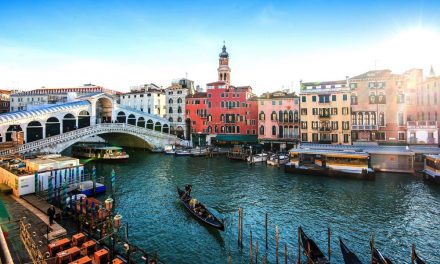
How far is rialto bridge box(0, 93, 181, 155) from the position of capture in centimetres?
4000

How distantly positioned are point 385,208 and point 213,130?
139ft

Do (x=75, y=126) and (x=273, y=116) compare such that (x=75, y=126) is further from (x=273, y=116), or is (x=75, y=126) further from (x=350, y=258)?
(x=350, y=258)

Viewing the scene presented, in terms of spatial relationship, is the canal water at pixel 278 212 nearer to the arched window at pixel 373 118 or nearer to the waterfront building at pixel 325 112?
the arched window at pixel 373 118

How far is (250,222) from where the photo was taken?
2136cm

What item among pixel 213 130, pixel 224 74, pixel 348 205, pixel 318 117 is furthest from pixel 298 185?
pixel 224 74

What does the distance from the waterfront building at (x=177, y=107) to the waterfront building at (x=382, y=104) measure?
37.6m

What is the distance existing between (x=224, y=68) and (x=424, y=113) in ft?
141

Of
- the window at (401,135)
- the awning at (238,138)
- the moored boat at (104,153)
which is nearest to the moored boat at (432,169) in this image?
the window at (401,135)

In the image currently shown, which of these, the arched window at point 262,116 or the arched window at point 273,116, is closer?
the arched window at point 273,116

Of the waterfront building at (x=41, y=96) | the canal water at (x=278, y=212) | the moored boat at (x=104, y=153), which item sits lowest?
the canal water at (x=278, y=212)

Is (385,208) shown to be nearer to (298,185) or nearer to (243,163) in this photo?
(298,185)

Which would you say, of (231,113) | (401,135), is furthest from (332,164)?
(231,113)

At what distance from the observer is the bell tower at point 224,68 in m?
70.3

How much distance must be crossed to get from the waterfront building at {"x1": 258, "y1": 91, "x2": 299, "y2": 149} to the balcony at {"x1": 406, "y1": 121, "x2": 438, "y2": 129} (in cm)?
1758
